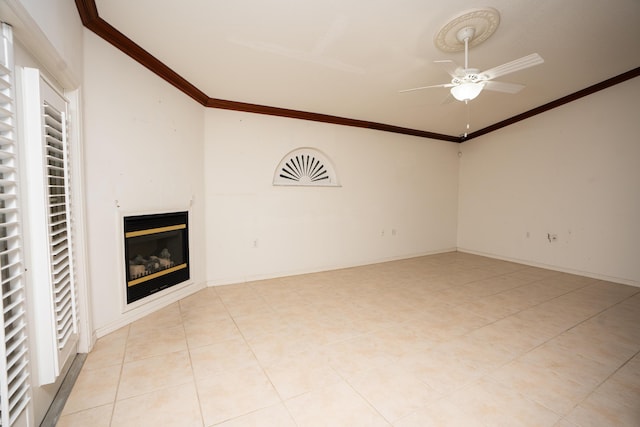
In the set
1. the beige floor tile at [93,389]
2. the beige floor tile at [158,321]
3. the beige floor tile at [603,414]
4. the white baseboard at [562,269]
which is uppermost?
the white baseboard at [562,269]

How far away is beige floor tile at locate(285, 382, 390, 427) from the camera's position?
4.69 feet

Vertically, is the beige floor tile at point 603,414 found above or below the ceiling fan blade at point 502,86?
below

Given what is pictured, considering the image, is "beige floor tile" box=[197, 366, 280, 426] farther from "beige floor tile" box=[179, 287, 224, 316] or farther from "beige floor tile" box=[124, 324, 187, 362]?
"beige floor tile" box=[179, 287, 224, 316]

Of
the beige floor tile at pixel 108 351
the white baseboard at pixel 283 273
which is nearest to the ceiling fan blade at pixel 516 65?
the white baseboard at pixel 283 273

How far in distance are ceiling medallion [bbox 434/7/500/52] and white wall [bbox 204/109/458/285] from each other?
6.78ft

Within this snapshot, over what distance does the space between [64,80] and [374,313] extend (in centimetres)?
316

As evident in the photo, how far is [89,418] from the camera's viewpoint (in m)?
1.44

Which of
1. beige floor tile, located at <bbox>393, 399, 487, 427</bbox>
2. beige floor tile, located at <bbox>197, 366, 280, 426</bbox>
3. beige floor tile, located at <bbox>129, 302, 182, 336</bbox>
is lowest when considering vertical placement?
beige floor tile, located at <bbox>393, 399, 487, 427</bbox>

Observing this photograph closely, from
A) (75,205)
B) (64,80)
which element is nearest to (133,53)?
(64,80)

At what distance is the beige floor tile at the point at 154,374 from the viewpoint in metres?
1.68

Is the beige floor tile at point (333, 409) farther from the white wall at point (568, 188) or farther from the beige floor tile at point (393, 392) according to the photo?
the white wall at point (568, 188)

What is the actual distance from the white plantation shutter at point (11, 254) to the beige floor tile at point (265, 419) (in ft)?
2.87

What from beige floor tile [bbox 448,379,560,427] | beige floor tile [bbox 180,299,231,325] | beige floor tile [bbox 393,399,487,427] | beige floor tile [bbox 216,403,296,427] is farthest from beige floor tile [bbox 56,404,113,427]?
beige floor tile [bbox 448,379,560,427]

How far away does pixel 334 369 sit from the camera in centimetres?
188
